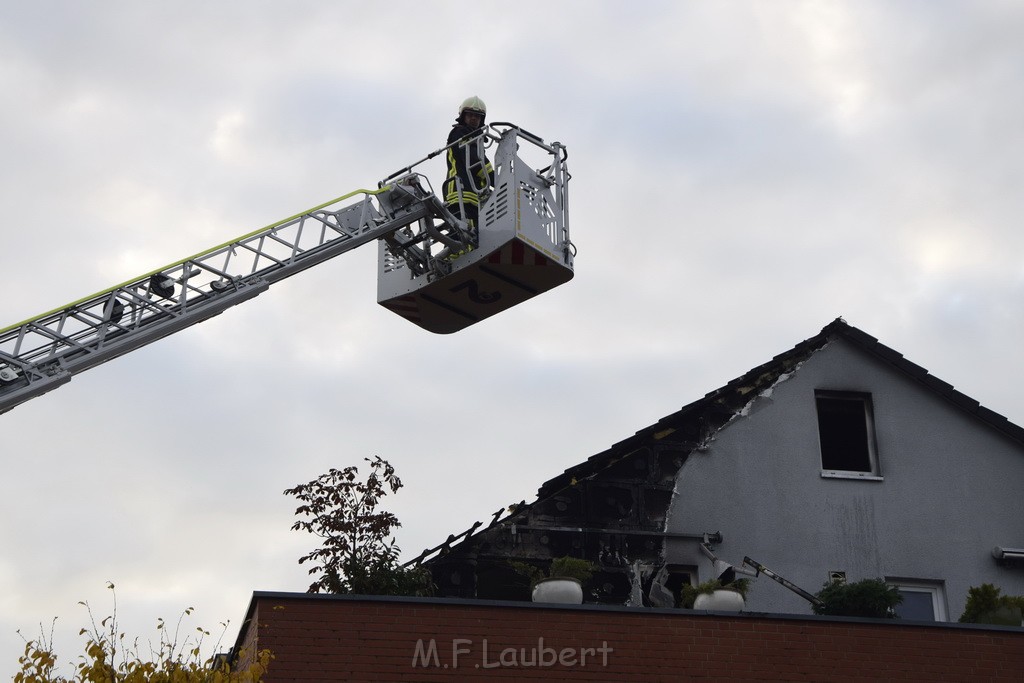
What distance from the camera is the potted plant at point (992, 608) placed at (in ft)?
49.4

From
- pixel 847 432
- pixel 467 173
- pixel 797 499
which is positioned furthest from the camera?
pixel 847 432

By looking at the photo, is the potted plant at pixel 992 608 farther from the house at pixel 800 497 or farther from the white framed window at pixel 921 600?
the house at pixel 800 497

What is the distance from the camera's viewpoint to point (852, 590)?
1486cm

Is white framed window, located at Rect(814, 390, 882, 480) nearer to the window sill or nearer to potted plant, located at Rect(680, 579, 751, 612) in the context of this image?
the window sill

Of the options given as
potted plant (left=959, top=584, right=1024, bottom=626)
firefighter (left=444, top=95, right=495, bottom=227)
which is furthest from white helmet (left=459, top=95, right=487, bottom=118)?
potted plant (left=959, top=584, right=1024, bottom=626)

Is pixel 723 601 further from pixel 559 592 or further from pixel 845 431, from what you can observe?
pixel 845 431

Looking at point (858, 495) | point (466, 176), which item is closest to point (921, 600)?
point (858, 495)

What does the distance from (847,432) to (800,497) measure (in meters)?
1.25

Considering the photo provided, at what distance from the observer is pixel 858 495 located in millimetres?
17719

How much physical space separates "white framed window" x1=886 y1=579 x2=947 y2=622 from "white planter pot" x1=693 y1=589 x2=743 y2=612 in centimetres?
362

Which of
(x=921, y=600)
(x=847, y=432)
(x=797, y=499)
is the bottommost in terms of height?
(x=921, y=600)

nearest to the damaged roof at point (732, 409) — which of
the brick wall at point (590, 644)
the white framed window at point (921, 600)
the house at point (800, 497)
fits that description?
the house at point (800, 497)

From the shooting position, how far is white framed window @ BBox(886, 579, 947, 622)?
1725cm

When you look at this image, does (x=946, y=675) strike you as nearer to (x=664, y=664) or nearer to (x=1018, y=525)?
(x=664, y=664)
